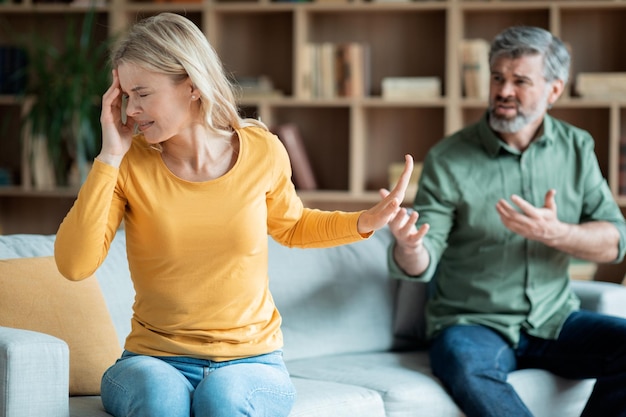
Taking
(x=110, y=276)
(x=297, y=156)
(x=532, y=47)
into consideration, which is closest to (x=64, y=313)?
(x=110, y=276)

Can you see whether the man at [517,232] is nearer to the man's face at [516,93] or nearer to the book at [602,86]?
the man's face at [516,93]

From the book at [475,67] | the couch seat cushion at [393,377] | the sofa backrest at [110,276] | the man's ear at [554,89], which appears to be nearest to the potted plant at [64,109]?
the book at [475,67]

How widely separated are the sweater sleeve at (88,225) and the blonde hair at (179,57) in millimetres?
217

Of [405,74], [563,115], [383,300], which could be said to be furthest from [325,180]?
[383,300]

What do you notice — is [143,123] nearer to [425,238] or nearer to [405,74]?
[425,238]

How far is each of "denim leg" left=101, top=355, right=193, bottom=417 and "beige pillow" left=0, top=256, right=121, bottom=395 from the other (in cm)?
26

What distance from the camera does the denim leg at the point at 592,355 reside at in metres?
2.30

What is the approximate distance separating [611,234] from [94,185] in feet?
Answer: 4.95

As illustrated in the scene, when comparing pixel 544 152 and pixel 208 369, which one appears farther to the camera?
pixel 544 152

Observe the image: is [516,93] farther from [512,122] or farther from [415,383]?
[415,383]

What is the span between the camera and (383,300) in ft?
9.03

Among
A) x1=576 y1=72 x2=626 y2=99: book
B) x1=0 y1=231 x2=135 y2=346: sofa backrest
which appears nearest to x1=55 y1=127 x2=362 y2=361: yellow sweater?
x1=0 y1=231 x2=135 y2=346: sofa backrest

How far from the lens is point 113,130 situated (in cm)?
172

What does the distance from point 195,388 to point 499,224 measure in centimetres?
112
